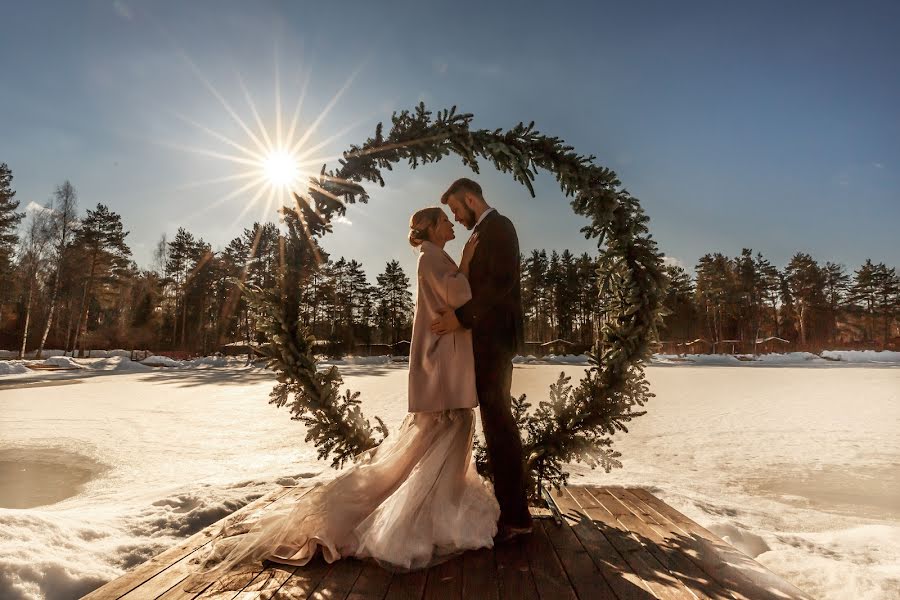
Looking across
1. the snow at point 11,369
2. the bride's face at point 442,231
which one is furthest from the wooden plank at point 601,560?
the snow at point 11,369

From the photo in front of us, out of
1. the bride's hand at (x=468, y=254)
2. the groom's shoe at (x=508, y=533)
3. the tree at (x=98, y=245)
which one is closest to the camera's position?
the groom's shoe at (x=508, y=533)

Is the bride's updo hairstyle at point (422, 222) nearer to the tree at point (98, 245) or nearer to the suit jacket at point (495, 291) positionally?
the suit jacket at point (495, 291)

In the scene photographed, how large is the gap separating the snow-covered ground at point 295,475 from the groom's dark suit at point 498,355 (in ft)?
6.48

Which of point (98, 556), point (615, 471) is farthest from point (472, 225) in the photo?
point (615, 471)

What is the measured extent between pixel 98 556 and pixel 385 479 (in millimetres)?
2062

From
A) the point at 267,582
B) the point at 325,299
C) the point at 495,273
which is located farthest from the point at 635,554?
the point at 325,299

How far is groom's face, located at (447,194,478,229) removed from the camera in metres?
3.56

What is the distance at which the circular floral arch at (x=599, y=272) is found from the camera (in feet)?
12.5

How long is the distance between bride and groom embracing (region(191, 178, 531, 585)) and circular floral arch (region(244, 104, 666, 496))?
66cm

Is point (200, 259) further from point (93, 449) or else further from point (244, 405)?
point (93, 449)

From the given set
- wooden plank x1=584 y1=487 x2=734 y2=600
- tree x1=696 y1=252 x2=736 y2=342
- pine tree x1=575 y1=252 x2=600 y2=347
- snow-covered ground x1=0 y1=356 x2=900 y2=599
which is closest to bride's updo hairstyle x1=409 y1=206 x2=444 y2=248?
wooden plank x1=584 y1=487 x2=734 y2=600

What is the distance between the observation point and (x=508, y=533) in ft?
10.4

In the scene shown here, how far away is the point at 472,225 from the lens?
3580 millimetres

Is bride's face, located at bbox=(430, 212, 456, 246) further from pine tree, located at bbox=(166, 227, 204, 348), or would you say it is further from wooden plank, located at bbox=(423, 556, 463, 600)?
pine tree, located at bbox=(166, 227, 204, 348)
